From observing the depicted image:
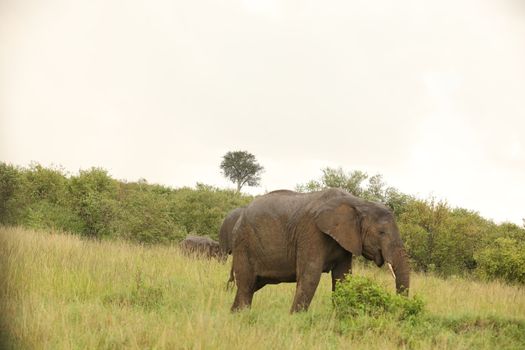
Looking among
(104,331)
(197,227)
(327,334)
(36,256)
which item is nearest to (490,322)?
(327,334)

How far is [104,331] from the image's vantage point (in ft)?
22.1

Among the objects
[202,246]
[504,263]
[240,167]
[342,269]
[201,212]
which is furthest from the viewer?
[240,167]

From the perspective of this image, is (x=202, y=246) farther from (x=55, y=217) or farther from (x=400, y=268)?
(x=55, y=217)

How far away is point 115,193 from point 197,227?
676cm

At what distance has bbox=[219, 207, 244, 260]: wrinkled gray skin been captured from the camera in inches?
676

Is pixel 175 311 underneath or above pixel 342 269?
underneath

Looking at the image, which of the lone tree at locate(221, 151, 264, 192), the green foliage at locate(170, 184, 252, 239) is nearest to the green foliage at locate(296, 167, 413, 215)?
the green foliage at locate(170, 184, 252, 239)

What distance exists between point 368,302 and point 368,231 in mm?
1124

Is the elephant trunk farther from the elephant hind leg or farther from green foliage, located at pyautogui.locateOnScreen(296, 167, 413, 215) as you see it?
green foliage, located at pyautogui.locateOnScreen(296, 167, 413, 215)

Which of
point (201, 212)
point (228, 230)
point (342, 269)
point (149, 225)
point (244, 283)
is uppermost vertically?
point (201, 212)

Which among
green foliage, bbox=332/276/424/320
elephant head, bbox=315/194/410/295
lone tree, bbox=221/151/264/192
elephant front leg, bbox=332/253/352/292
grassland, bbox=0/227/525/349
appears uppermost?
lone tree, bbox=221/151/264/192

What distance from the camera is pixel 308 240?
9008 millimetres

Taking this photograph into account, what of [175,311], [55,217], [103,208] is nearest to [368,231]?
[175,311]

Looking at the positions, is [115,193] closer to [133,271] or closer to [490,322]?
[133,271]
